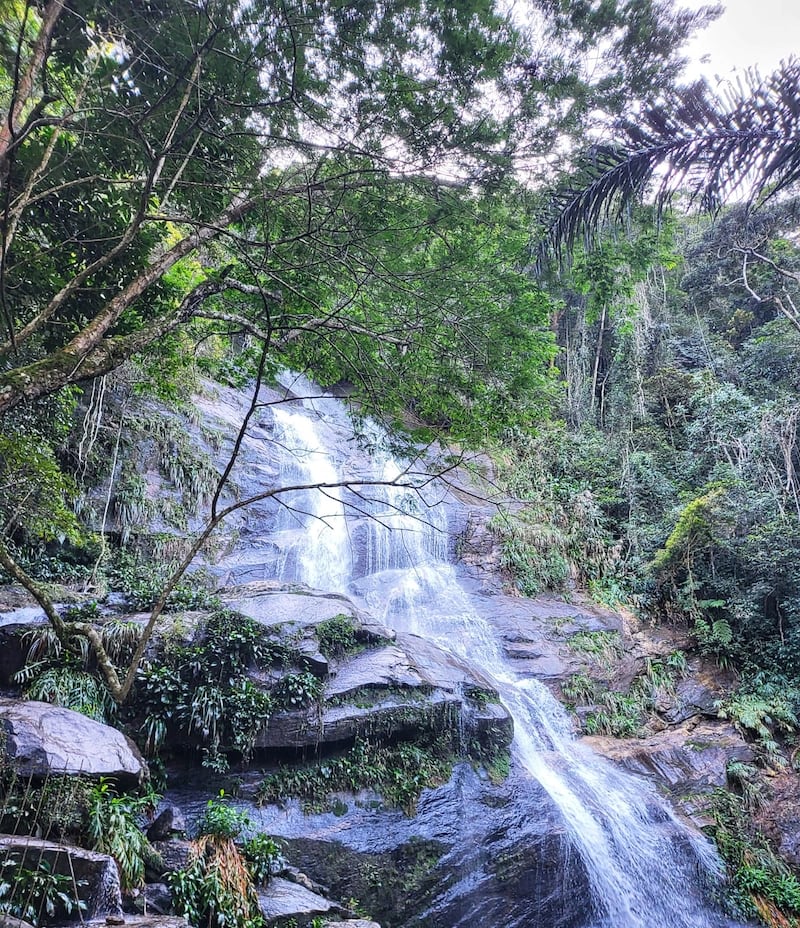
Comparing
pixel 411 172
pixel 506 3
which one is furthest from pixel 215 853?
pixel 506 3

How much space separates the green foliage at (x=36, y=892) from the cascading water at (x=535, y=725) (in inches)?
102

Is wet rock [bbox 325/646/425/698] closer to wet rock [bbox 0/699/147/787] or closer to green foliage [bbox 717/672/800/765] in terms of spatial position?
wet rock [bbox 0/699/147/787]

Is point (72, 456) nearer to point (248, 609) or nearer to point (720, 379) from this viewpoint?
point (248, 609)

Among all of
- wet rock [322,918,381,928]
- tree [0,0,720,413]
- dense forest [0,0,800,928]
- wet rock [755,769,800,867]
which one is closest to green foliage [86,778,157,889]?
dense forest [0,0,800,928]

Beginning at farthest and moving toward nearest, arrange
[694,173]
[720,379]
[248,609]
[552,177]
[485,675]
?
[720,379], [485,675], [248,609], [552,177], [694,173]

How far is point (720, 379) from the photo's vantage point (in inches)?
647

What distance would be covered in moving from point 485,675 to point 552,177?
7.16m

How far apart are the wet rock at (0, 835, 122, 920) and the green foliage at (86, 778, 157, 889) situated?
1.24 ft

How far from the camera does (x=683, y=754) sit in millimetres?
8414

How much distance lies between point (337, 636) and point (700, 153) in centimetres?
649

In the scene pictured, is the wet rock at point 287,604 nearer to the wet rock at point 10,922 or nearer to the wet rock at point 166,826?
the wet rock at point 166,826

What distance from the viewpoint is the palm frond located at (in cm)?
352

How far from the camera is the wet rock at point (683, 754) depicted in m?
8.04

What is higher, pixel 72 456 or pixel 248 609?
pixel 72 456
